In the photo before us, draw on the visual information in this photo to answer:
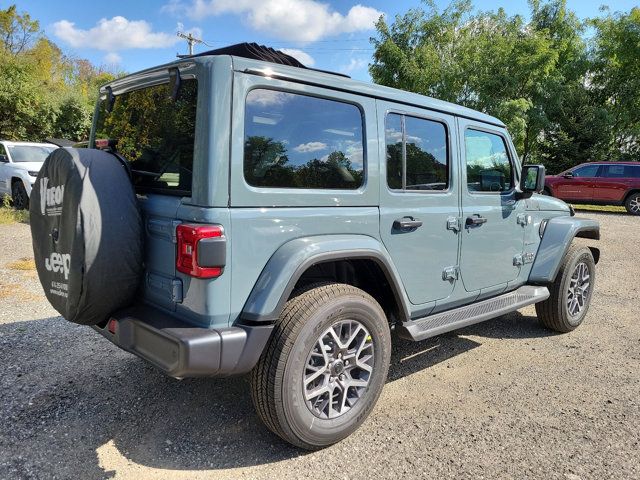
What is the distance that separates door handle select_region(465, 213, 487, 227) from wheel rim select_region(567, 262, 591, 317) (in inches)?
61.1

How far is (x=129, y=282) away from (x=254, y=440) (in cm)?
116

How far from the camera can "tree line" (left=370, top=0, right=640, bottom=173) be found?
1891 centimetres

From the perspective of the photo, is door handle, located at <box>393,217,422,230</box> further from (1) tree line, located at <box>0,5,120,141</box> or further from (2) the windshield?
(1) tree line, located at <box>0,5,120,141</box>

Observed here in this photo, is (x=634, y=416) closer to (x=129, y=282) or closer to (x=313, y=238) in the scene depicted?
(x=313, y=238)

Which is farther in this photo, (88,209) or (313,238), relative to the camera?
(313,238)

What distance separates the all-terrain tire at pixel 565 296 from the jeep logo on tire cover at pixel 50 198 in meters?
4.07

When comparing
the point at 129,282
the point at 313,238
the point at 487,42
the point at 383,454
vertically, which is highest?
the point at 487,42

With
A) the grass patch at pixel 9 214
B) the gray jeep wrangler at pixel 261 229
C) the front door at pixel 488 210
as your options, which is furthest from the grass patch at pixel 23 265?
the front door at pixel 488 210

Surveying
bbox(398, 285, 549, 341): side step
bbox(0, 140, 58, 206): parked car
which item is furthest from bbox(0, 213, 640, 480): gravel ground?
bbox(0, 140, 58, 206): parked car

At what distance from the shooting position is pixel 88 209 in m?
2.26

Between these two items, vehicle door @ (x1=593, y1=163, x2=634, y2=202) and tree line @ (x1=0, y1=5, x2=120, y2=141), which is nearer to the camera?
vehicle door @ (x1=593, y1=163, x2=634, y2=202)

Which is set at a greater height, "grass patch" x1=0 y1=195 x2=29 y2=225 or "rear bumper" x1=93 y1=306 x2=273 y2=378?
"grass patch" x1=0 y1=195 x2=29 y2=225

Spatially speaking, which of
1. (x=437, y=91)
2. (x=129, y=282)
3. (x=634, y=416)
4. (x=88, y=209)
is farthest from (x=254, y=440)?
(x=437, y=91)

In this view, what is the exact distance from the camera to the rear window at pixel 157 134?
241cm
